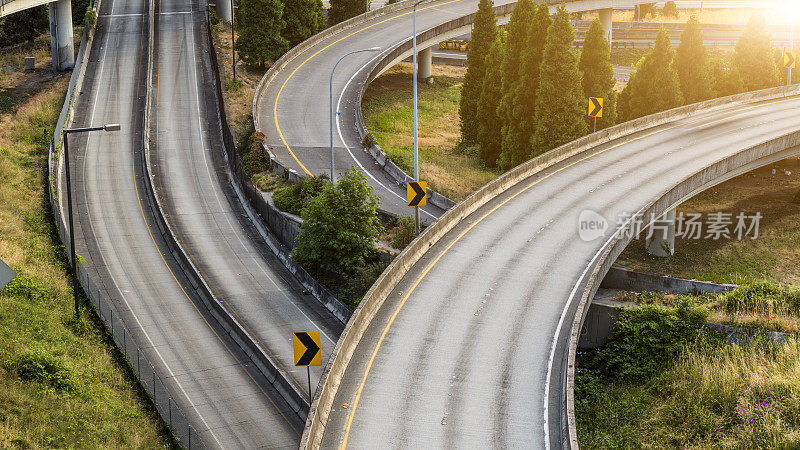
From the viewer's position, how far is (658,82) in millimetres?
55000

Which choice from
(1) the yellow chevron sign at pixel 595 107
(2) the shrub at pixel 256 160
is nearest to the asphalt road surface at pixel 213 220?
(2) the shrub at pixel 256 160

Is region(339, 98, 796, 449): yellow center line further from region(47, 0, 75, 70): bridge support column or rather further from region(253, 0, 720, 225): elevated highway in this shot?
region(47, 0, 75, 70): bridge support column

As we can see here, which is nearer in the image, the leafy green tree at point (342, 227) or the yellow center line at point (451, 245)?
the yellow center line at point (451, 245)

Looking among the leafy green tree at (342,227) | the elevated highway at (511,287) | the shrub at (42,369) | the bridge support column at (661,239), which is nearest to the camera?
the elevated highway at (511,287)

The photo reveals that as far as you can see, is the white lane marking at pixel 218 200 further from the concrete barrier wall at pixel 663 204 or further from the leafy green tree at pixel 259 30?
the concrete barrier wall at pixel 663 204

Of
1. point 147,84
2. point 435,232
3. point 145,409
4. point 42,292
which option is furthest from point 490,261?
point 147,84

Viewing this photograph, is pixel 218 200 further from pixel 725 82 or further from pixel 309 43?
pixel 725 82

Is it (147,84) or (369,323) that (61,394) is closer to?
(369,323)

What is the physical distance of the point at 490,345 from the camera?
27547 millimetres

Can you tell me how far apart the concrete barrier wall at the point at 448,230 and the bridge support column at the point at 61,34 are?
45412mm

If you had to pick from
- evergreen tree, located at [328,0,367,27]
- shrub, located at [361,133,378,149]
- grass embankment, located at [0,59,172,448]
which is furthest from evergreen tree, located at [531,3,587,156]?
evergreen tree, located at [328,0,367,27]

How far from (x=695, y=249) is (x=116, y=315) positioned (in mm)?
30695

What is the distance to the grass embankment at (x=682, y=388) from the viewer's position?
89.9 feet

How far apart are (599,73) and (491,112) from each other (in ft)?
25.5
